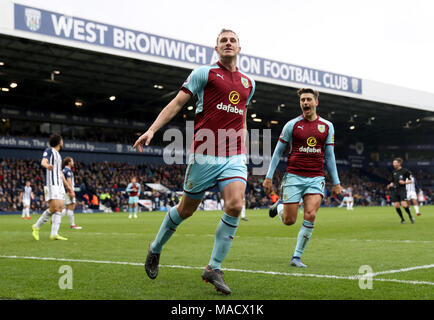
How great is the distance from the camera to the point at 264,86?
121ft

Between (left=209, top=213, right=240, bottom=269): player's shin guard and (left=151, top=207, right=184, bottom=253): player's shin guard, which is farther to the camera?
(left=151, top=207, right=184, bottom=253): player's shin guard

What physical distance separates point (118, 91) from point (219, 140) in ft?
114

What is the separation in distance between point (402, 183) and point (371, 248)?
26.2 feet

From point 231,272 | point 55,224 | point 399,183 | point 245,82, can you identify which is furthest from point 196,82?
point 399,183

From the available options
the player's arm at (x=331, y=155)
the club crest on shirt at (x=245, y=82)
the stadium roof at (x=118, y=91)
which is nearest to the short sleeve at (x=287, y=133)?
the player's arm at (x=331, y=155)

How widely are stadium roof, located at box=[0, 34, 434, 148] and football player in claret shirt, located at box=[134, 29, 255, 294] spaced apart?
21.5 metres

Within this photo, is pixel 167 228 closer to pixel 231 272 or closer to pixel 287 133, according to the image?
pixel 231 272

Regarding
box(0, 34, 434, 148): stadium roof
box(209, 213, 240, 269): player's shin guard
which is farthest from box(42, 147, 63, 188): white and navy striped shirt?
box(0, 34, 434, 148): stadium roof

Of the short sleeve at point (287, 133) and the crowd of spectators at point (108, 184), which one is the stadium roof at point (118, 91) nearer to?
the crowd of spectators at point (108, 184)

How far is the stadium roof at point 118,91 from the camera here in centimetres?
2909

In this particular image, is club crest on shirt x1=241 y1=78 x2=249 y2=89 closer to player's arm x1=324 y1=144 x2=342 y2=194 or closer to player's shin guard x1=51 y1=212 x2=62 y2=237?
player's arm x1=324 y1=144 x2=342 y2=194

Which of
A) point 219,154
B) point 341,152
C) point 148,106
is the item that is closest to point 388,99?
point 148,106

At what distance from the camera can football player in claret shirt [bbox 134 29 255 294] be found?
15.9ft
